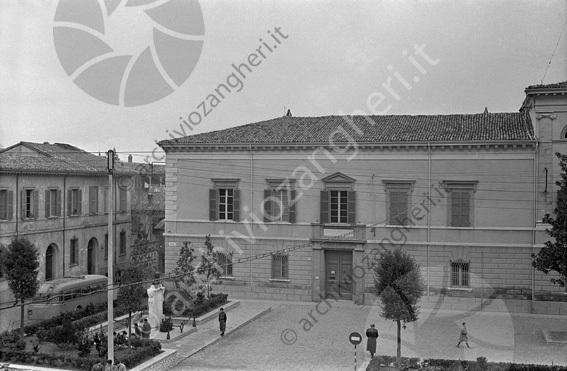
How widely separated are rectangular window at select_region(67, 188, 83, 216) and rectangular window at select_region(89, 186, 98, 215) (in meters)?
1.14

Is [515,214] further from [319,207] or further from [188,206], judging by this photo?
[188,206]

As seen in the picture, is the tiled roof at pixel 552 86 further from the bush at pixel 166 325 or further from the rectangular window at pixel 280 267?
the bush at pixel 166 325

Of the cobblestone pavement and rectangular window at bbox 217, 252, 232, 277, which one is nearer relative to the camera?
the cobblestone pavement

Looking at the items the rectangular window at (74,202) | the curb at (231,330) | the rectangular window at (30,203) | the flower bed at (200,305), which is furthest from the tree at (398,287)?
the rectangular window at (74,202)

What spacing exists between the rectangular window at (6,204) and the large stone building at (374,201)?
313 inches

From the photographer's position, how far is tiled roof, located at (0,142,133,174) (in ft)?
103

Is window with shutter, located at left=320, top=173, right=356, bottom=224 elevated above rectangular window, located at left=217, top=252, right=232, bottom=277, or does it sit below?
above

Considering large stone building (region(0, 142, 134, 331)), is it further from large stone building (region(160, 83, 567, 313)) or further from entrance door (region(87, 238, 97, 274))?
large stone building (region(160, 83, 567, 313))

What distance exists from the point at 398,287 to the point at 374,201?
11015 mm

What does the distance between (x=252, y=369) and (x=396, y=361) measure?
4596 millimetres

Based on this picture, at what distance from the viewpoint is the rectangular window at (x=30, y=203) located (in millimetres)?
31609

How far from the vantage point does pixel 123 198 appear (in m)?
42.8

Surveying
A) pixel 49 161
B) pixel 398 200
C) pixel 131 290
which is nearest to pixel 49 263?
pixel 49 161

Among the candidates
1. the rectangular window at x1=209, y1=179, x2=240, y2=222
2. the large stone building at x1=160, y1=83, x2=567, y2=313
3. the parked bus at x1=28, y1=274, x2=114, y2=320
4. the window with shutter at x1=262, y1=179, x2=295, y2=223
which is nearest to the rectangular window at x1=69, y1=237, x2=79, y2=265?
the large stone building at x1=160, y1=83, x2=567, y2=313
